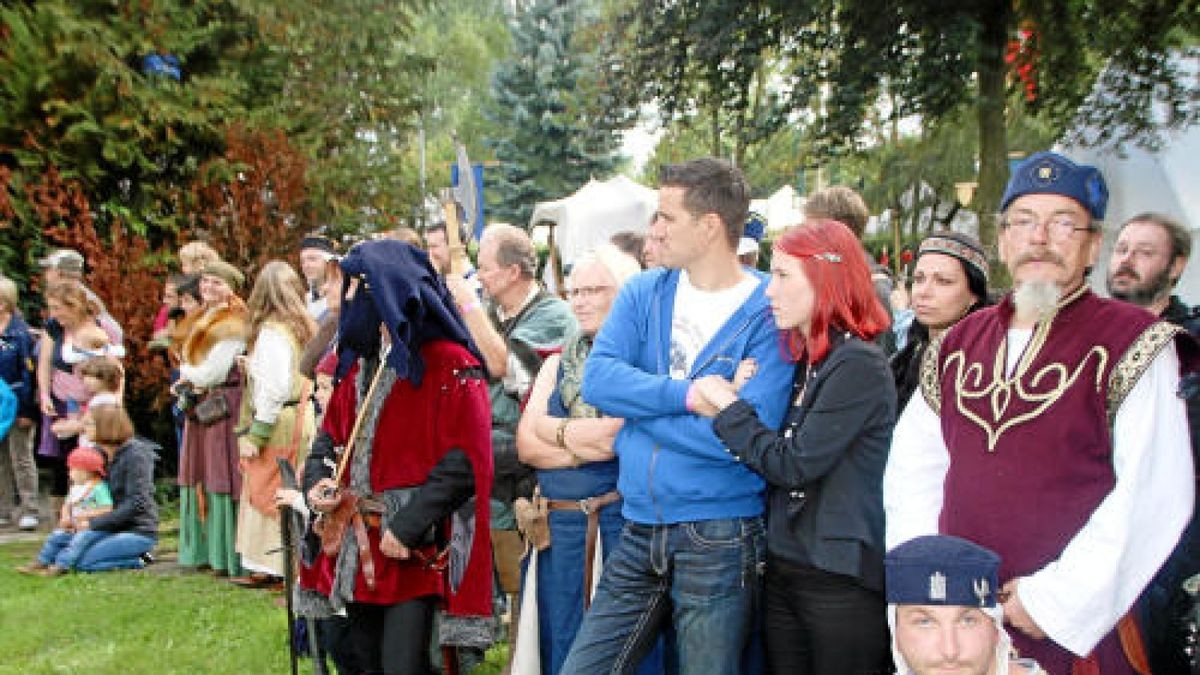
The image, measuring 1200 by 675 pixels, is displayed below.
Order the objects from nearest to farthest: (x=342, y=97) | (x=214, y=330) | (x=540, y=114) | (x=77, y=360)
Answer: (x=214, y=330) < (x=77, y=360) < (x=342, y=97) < (x=540, y=114)

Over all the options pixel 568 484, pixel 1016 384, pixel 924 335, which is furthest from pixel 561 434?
pixel 1016 384

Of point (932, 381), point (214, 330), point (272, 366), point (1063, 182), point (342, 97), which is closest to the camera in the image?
point (1063, 182)

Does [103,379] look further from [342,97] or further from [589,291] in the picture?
[589,291]

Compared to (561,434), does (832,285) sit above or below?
above

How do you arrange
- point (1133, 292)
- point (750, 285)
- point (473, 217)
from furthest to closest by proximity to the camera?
1. point (473, 217)
2. point (1133, 292)
3. point (750, 285)

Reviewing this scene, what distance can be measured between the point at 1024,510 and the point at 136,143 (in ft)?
33.2

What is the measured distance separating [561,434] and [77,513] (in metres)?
5.27

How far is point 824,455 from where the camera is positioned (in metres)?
3.13

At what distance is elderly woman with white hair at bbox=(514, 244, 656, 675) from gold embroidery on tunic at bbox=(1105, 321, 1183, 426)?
179cm

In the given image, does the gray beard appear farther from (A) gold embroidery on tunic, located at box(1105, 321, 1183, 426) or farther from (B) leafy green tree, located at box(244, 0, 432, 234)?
(B) leafy green tree, located at box(244, 0, 432, 234)

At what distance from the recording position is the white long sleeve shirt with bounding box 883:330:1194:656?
257 centimetres

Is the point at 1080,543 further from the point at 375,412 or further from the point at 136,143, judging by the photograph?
the point at 136,143

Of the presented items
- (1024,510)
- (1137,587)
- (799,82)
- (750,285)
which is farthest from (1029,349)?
(799,82)

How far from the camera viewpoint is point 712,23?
7840 millimetres
